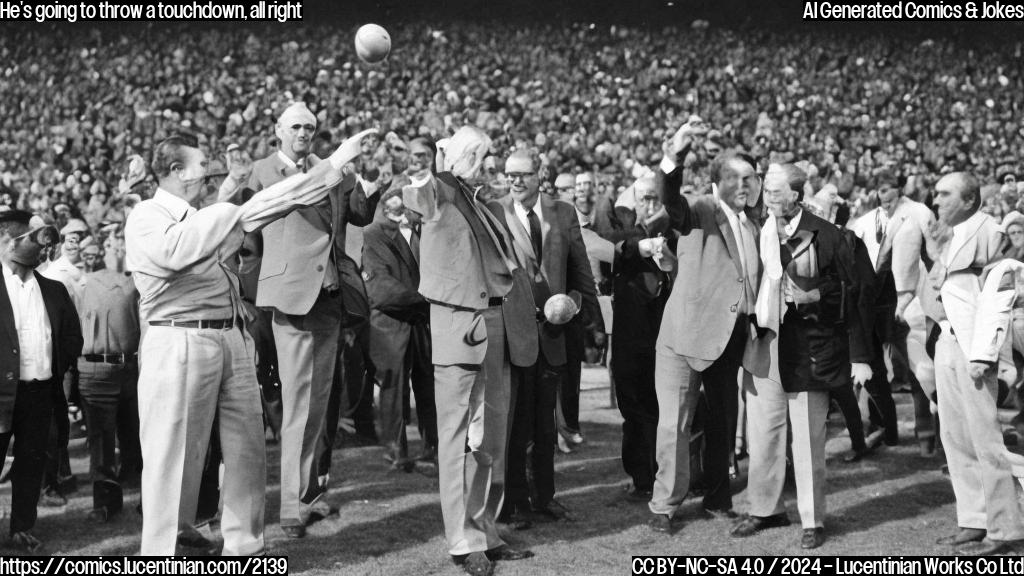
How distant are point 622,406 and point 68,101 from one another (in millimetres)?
19666

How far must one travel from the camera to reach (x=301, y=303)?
241 inches

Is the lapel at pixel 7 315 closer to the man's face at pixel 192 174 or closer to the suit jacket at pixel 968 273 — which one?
the man's face at pixel 192 174

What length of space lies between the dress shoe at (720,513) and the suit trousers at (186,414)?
2672 mm

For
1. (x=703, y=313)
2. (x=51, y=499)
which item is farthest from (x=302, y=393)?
(x=703, y=313)

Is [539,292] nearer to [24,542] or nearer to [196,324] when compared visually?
[196,324]

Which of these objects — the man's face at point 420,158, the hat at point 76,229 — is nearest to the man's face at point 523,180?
the man's face at point 420,158

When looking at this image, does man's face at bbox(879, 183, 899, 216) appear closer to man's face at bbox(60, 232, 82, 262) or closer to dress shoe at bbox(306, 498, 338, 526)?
dress shoe at bbox(306, 498, 338, 526)

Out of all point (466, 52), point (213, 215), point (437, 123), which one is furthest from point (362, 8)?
point (213, 215)

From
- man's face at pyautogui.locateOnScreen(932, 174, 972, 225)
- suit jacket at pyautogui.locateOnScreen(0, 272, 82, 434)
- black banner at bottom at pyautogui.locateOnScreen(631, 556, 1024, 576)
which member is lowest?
black banner at bottom at pyautogui.locateOnScreen(631, 556, 1024, 576)

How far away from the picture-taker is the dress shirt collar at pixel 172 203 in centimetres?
Result: 483

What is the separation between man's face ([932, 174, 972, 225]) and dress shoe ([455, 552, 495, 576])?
113 inches

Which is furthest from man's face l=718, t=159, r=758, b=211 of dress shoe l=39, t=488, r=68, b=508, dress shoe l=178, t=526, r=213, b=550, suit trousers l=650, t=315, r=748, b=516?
dress shoe l=39, t=488, r=68, b=508

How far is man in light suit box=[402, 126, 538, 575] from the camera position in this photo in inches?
218

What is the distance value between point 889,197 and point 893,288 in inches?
38.1
